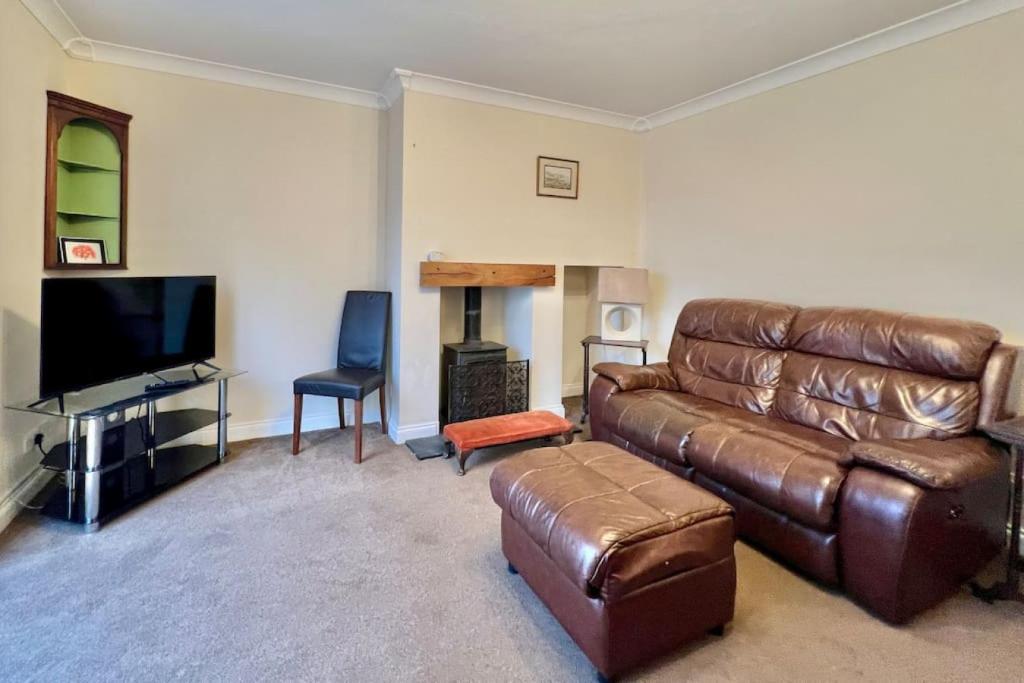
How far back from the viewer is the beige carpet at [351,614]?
1564 millimetres

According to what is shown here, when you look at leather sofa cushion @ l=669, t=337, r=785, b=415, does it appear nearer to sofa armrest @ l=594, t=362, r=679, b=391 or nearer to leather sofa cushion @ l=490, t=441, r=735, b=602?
sofa armrest @ l=594, t=362, r=679, b=391

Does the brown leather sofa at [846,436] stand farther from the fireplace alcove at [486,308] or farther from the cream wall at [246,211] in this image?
the cream wall at [246,211]

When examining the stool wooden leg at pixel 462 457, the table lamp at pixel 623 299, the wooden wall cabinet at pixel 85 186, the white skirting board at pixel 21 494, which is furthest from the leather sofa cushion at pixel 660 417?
the wooden wall cabinet at pixel 85 186

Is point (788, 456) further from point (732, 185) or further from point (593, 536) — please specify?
point (732, 185)

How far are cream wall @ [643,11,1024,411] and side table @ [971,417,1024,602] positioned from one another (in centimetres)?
74

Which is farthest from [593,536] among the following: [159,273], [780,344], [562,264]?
[159,273]

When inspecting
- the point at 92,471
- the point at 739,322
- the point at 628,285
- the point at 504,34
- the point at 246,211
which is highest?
the point at 504,34

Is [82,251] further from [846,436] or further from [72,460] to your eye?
[846,436]

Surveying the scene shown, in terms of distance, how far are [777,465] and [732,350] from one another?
4.14 ft

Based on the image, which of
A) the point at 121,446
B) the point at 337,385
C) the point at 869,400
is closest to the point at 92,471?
the point at 121,446

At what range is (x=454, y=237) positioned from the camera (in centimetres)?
369

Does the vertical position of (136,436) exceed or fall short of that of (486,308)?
it falls short

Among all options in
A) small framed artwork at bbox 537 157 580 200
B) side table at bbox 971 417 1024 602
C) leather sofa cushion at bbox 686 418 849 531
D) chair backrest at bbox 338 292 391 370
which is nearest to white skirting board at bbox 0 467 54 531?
chair backrest at bbox 338 292 391 370

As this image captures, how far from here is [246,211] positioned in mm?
3447
